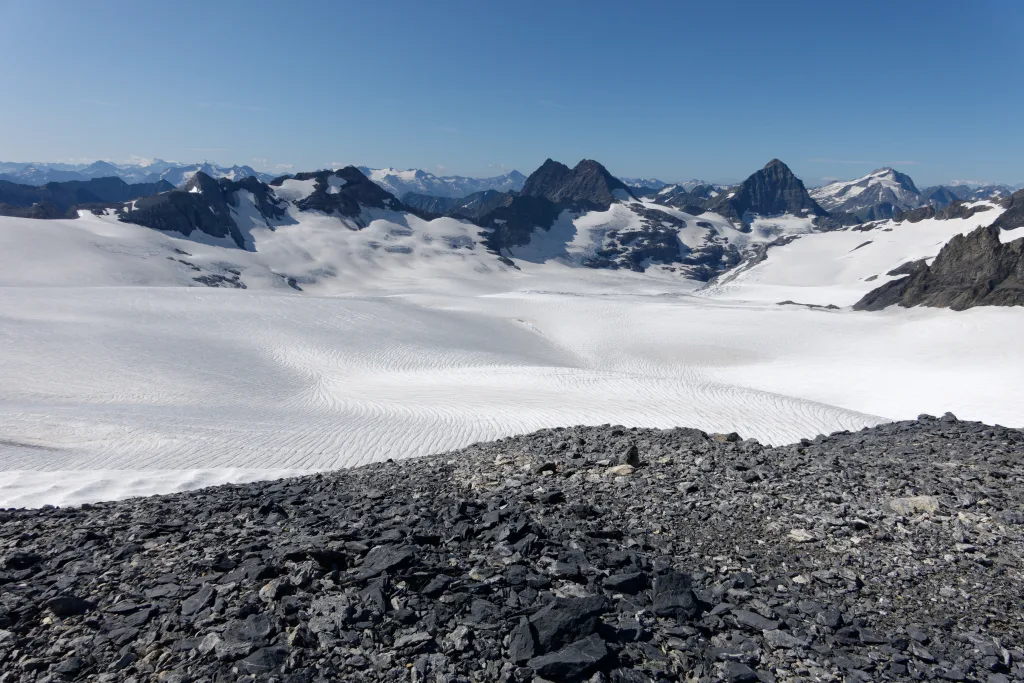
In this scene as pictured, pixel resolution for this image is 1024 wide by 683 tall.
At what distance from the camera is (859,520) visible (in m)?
8.09

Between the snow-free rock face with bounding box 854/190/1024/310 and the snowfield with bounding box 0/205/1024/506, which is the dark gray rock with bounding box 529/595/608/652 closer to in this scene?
the snowfield with bounding box 0/205/1024/506

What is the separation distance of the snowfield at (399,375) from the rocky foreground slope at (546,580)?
5.62 meters

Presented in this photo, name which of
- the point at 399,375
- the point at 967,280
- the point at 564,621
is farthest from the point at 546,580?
the point at 967,280

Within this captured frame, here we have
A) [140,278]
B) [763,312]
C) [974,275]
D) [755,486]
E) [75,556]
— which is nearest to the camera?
[75,556]

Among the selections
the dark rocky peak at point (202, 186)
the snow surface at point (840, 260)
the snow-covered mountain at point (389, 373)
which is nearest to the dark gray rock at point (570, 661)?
the snow-covered mountain at point (389, 373)

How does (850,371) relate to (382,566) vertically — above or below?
below

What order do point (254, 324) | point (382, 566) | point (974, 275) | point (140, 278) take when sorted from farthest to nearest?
1. point (140, 278)
2. point (974, 275)
3. point (254, 324)
4. point (382, 566)

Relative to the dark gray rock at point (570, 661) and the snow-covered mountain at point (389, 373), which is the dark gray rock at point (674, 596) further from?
the snow-covered mountain at point (389, 373)

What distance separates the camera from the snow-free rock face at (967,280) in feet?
192

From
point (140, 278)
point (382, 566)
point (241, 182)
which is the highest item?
point (241, 182)

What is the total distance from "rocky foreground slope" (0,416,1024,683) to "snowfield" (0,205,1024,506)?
562 centimetres

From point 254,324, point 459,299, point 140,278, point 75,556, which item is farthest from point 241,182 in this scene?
point 75,556

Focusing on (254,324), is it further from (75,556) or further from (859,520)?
(859,520)

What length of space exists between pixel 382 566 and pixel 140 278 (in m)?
110
